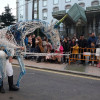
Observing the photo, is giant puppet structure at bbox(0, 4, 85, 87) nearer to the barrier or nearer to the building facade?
the barrier

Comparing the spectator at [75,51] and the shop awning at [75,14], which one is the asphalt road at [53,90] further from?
the shop awning at [75,14]

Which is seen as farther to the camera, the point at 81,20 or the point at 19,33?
the point at 81,20

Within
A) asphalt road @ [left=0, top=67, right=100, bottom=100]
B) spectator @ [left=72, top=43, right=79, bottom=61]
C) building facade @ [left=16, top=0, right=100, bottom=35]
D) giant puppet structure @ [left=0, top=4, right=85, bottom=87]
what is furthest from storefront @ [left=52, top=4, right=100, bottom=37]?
giant puppet structure @ [left=0, top=4, right=85, bottom=87]

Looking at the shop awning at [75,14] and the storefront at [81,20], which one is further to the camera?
the storefront at [81,20]

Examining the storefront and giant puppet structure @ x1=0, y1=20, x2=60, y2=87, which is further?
the storefront

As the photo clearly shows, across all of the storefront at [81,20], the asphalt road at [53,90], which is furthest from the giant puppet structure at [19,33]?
the storefront at [81,20]

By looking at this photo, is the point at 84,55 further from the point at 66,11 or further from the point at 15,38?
the point at 66,11

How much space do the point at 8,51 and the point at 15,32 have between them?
63 centimetres

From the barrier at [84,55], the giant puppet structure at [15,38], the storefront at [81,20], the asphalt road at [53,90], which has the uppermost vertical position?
the storefront at [81,20]

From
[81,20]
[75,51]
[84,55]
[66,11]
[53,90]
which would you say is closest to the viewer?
[53,90]

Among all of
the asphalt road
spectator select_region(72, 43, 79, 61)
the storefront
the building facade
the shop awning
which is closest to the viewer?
the asphalt road

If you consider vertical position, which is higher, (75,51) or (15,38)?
(15,38)

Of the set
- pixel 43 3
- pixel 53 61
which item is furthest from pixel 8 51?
pixel 43 3

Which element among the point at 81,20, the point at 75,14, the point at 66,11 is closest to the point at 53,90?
the point at 75,14
